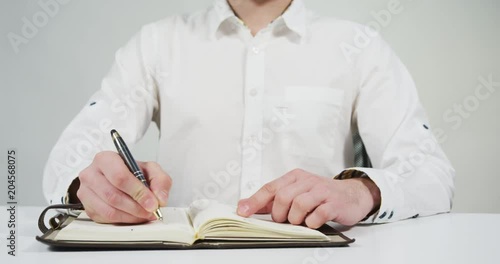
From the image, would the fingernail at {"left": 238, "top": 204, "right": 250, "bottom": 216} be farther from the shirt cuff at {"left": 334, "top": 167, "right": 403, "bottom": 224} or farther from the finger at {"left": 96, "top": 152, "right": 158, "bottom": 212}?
the shirt cuff at {"left": 334, "top": 167, "right": 403, "bottom": 224}

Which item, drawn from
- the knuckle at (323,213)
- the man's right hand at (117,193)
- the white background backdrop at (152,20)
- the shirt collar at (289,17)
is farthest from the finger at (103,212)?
the white background backdrop at (152,20)

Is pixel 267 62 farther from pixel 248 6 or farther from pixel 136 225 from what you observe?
pixel 136 225

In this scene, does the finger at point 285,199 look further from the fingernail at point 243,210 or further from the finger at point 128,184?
the finger at point 128,184

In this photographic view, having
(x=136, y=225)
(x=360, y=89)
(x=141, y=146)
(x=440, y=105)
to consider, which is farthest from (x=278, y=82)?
(x=440, y=105)

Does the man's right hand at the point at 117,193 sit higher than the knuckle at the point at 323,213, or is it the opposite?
the man's right hand at the point at 117,193

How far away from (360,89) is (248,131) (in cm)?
28

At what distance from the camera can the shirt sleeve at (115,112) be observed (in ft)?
3.52

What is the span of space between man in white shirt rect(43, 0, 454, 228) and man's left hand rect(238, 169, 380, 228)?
12.7 inches

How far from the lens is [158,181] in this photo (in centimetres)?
77

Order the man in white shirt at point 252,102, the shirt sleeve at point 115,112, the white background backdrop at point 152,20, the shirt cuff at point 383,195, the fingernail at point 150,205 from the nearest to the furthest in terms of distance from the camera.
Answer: the fingernail at point 150,205
the shirt cuff at point 383,195
the shirt sleeve at point 115,112
the man in white shirt at point 252,102
the white background backdrop at point 152,20

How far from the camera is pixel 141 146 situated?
186cm

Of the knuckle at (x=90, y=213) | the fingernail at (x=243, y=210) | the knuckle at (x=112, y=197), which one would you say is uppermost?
the knuckle at (x=112, y=197)

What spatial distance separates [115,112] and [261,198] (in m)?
0.57

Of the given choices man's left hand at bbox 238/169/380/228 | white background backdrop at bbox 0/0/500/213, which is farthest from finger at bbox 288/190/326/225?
white background backdrop at bbox 0/0/500/213
